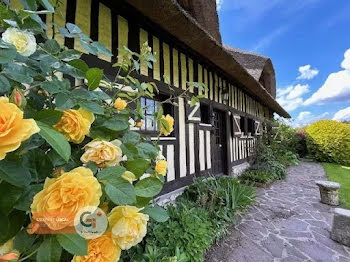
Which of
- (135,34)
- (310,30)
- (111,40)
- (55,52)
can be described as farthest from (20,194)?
(310,30)

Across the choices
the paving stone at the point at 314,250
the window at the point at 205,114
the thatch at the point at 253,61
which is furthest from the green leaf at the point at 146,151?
the thatch at the point at 253,61

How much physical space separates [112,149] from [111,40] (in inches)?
101

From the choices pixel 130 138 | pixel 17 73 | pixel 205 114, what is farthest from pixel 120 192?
pixel 205 114

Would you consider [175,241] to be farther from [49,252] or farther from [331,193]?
[331,193]

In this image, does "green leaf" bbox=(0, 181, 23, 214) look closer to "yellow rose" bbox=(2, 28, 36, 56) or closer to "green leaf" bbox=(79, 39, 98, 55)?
"yellow rose" bbox=(2, 28, 36, 56)

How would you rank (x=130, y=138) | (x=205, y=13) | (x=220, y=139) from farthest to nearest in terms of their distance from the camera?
(x=220, y=139), (x=205, y=13), (x=130, y=138)

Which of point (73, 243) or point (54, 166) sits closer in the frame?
point (73, 243)

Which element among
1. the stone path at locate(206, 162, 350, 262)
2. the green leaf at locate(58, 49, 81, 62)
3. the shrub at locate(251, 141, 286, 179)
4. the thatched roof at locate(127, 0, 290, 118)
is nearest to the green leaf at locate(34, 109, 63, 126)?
the green leaf at locate(58, 49, 81, 62)

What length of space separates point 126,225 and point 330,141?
1400 cm

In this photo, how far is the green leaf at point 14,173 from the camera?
0.48m

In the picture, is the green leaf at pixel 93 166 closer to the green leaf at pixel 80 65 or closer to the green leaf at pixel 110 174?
the green leaf at pixel 110 174

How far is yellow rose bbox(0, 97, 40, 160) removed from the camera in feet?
1.40

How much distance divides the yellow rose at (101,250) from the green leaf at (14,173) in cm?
25

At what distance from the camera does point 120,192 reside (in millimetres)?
592
